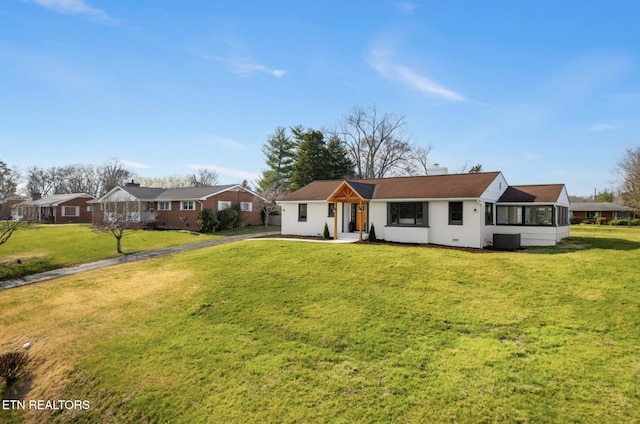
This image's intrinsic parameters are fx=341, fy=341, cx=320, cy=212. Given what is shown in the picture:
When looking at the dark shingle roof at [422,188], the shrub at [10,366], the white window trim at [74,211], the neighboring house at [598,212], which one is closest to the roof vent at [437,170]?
the dark shingle roof at [422,188]

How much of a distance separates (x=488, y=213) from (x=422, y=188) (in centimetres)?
399

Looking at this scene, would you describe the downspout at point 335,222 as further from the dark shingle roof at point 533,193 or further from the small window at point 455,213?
the dark shingle roof at point 533,193

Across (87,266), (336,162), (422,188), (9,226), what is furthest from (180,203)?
(422,188)

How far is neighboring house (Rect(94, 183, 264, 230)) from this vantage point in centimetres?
3331

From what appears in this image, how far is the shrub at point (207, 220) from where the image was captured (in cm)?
3153

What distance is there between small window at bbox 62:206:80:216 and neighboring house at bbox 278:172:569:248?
136 ft

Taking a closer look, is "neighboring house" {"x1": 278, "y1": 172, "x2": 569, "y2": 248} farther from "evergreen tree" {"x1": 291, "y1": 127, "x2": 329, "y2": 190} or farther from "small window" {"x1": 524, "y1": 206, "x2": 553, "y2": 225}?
"evergreen tree" {"x1": 291, "y1": 127, "x2": 329, "y2": 190}

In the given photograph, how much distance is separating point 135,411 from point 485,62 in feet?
62.6

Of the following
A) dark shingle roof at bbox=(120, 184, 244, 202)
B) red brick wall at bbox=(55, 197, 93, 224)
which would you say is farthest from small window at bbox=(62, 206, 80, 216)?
dark shingle roof at bbox=(120, 184, 244, 202)

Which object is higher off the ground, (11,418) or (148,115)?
(148,115)

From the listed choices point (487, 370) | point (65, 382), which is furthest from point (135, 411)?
point (487, 370)

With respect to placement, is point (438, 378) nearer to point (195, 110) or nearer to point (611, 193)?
point (195, 110)

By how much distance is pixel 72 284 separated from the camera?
49.7ft

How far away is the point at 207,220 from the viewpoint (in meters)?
31.5
